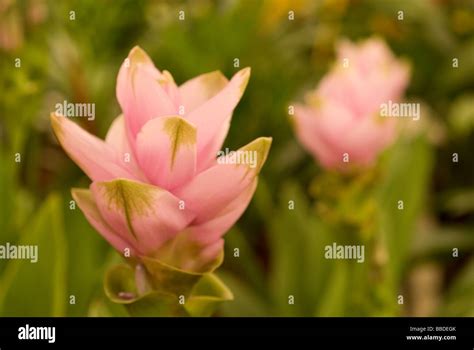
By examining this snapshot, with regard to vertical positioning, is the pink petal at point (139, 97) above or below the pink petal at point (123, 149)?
above

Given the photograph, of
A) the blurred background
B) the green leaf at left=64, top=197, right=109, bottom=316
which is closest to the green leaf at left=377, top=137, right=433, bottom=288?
the blurred background

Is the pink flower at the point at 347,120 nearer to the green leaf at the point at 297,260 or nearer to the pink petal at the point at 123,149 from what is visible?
the green leaf at the point at 297,260

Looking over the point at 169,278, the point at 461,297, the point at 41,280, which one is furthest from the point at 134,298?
the point at 461,297

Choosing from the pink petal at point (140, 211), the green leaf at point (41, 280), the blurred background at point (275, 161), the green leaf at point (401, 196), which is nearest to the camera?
the pink petal at point (140, 211)

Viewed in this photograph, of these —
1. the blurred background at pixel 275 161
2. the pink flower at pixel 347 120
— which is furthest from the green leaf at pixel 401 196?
the pink flower at pixel 347 120

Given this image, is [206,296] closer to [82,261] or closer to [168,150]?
[168,150]
